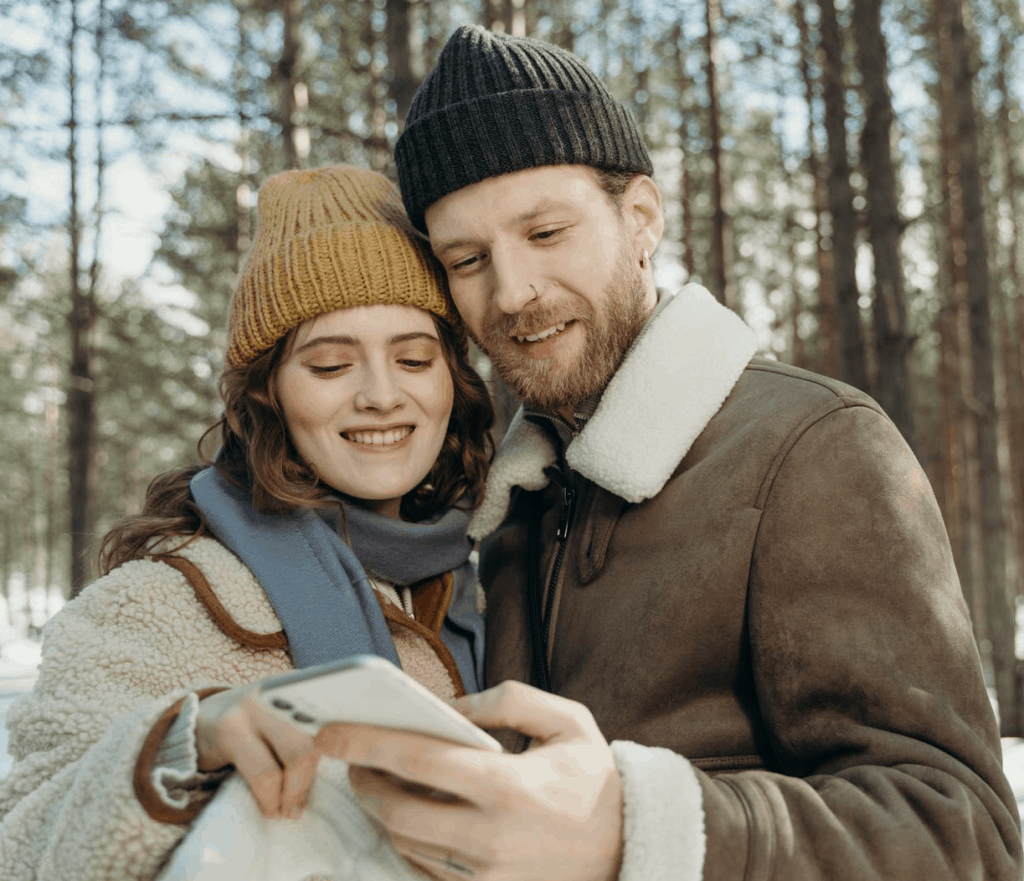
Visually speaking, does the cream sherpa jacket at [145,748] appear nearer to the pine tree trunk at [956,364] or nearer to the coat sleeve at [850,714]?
the coat sleeve at [850,714]

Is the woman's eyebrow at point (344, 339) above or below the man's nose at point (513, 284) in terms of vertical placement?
below

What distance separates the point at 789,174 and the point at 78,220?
1126cm

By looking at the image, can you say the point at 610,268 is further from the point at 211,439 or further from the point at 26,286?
the point at 26,286

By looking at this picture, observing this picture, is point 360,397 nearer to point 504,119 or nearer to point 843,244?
point 504,119

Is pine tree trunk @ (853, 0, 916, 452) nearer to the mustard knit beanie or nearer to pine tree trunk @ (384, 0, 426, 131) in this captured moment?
pine tree trunk @ (384, 0, 426, 131)

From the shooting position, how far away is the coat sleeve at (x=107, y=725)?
1.35 metres

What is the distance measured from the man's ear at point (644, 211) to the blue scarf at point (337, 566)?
34.3 inches

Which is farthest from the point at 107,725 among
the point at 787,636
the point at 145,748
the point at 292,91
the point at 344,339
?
the point at 292,91

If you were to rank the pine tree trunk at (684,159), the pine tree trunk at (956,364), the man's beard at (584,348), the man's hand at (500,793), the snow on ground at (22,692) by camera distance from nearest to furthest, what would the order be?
the man's hand at (500,793) < the man's beard at (584,348) < the snow on ground at (22,692) < the pine tree trunk at (684,159) < the pine tree trunk at (956,364)

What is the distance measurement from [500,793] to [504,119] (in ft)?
5.28

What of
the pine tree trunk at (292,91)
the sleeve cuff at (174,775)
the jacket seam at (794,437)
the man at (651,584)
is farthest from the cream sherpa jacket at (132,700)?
the pine tree trunk at (292,91)

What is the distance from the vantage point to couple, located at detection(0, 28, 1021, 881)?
1306 millimetres

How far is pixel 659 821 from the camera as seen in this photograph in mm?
1281

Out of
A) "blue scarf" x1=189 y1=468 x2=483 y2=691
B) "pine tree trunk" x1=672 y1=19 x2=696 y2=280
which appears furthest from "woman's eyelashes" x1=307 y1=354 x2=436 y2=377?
"pine tree trunk" x1=672 y1=19 x2=696 y2=280
